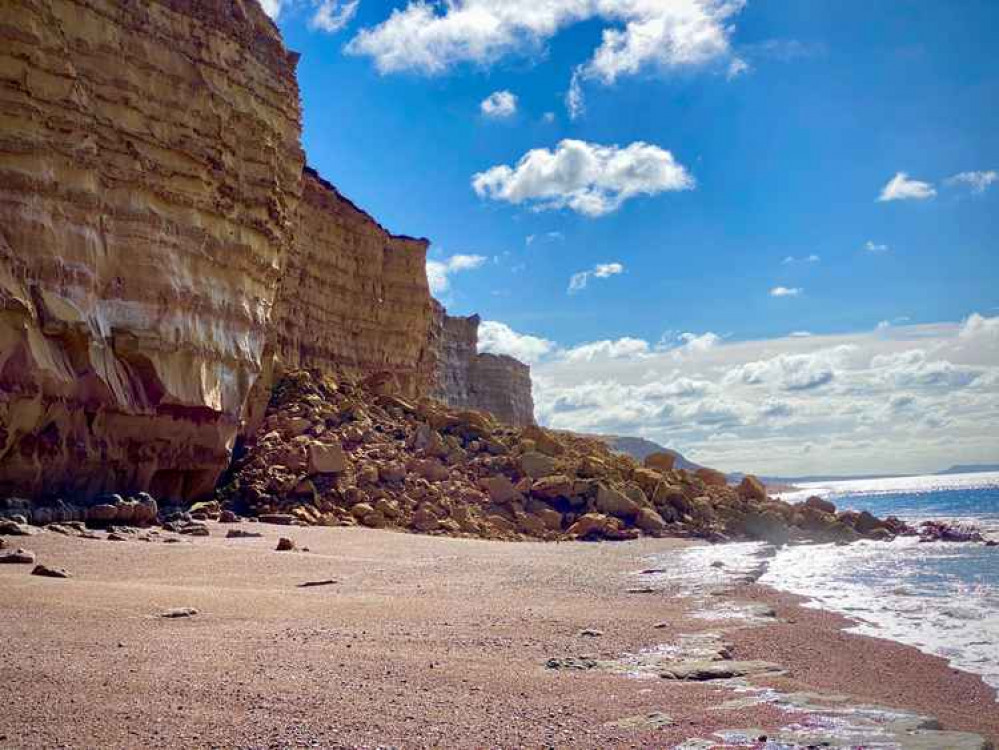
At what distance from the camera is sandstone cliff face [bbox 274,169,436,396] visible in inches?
1151

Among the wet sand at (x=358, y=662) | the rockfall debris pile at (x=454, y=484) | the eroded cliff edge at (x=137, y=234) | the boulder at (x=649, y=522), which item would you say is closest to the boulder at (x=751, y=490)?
the rockfall debris pile at (x=454, y=484)

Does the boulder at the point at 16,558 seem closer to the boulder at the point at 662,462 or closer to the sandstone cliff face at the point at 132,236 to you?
the sandstone cliff face at the point at 132,236

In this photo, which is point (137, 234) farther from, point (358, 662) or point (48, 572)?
point (358, 662)

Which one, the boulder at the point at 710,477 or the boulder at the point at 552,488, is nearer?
the boulder at the point at 552,488

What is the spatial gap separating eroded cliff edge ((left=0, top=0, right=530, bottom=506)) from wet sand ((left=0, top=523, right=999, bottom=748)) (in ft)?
14.4

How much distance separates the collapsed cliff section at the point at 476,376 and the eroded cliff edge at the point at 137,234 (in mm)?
44335

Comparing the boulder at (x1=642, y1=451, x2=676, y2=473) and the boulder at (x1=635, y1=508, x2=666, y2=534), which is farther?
the boulder at (x1=642, y1=451, x2=676, y2=473)

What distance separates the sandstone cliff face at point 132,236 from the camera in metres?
13.4

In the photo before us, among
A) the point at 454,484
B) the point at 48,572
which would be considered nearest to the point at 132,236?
the point at 48,572

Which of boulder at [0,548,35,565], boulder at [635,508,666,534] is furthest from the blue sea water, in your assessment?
boulder at [0,548,35,565]

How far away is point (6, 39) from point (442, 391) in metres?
51.2

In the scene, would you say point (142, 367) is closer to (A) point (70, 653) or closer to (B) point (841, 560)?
(A) point (70, 653)

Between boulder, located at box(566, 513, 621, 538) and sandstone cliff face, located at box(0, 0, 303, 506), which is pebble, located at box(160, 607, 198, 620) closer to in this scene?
sandstone cliff face, located at box(0, 0, 303, 506)

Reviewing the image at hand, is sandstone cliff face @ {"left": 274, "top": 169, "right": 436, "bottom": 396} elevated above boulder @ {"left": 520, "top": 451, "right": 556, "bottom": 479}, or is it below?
above
